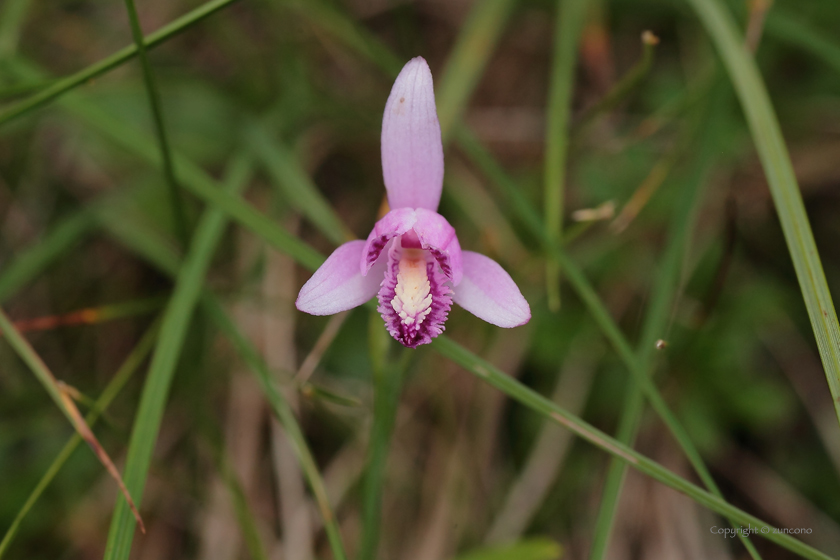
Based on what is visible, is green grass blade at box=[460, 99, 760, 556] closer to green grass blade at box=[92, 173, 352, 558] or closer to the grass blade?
green grass blade at box=[92, 173, 352, 558]

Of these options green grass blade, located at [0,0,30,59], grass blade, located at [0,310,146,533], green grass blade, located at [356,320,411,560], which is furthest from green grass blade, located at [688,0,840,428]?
green grass blade, located at [0,0,30,59]

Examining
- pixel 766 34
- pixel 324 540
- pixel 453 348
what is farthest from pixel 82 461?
pixel 766 34

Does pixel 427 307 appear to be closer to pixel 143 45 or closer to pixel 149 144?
pixel 143 45

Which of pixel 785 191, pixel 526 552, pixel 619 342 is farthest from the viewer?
pixel 526 552

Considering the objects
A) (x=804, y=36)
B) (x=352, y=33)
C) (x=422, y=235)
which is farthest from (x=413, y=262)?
(x=804, y=36)

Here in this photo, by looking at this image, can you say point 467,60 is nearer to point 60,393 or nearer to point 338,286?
point 338,286

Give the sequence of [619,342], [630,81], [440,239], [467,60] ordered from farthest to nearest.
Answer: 1. [467,60]
2. [630,81]
3. [619,342]
4. [440,239]
